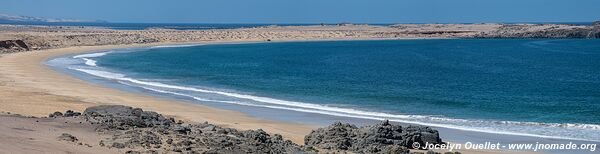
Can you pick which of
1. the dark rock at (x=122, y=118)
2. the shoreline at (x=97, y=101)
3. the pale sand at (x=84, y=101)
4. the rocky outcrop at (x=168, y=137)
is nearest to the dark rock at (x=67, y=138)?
the rocky outcrop at (x=168, y=137)

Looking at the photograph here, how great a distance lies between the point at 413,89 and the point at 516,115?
12.9 metres

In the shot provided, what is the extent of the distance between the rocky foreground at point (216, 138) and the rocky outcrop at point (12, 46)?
6475 centimetres

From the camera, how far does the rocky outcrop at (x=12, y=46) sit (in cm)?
8144

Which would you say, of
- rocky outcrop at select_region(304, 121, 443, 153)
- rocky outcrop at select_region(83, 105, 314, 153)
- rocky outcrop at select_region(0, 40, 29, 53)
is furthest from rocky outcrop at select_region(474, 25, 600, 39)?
rocky outcrop at select_region(83, 105, 314, 153)

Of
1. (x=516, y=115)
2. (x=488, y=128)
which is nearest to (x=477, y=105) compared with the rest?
(x=516, y=115)

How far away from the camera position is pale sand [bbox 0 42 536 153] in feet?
88.1

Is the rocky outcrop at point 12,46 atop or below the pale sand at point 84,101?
below

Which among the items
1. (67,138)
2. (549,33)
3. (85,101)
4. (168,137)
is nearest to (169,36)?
(549,33)

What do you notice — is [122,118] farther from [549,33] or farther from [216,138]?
[549,33]

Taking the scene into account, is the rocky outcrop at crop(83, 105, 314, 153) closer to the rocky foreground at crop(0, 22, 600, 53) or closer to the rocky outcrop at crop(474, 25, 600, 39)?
the rocky foreground at crop(0, 22, 600, 53)

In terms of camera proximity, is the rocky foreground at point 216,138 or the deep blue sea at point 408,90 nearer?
the rocky foreground at point 216,138

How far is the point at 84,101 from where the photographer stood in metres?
33.6

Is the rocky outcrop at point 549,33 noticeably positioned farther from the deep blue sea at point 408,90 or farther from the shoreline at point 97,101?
the shoreline at point 97,101

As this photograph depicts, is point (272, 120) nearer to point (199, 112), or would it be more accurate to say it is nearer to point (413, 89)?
point (199, 112)
